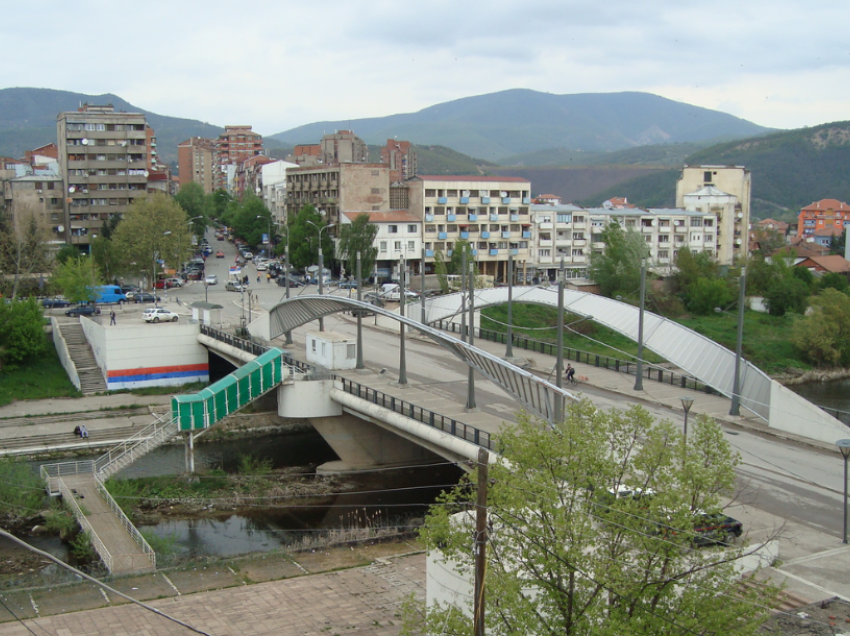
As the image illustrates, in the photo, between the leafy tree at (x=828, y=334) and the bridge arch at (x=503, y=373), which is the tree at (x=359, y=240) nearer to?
the leafy tree at (x=828, y=334)

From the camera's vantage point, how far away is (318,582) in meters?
20.4

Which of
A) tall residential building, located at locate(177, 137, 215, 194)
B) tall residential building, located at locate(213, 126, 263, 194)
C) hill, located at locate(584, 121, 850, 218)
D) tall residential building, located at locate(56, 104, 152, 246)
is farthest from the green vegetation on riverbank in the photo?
hill, located at locate(584, 121, 850, 218)

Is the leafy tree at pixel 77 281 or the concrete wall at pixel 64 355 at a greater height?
the leafy tree at pixel 77 281

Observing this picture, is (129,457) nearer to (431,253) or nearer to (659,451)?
(659,451)

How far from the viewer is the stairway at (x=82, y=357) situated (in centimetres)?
4291

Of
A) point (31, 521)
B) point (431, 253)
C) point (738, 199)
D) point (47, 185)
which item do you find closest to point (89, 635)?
point (31, 521)

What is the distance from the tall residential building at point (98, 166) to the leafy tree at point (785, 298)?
193 feet

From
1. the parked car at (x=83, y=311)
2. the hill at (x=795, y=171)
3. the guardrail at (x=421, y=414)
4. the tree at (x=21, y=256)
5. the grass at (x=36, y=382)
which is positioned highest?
the hill at (x=795, y=171)

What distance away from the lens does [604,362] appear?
121 feet

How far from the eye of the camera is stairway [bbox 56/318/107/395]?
141 feet

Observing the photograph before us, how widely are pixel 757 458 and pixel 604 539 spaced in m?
13.4

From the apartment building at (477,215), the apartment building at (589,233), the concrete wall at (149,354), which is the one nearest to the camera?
the concrete wall at (149,354)

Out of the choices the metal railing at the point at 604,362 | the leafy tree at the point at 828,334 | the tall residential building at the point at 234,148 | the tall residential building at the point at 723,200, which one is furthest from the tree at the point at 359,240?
the tall residential building at the point at 234,148

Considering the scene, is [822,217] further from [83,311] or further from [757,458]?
[757,458]
